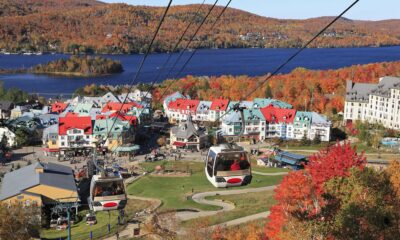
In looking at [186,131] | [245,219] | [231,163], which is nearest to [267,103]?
[186,131]

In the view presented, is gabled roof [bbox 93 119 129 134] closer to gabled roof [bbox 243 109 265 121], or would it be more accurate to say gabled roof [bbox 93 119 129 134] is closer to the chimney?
gabled roof [bbox 243 109 265 121]

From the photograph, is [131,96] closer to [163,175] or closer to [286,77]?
[286,77]

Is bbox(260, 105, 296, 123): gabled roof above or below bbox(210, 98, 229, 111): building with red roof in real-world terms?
below

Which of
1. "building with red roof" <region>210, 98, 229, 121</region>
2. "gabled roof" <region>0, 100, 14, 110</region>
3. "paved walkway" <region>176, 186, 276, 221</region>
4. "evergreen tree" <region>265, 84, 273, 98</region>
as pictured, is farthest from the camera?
"evergreen tree" <region>265, 84, 273, 98</region>

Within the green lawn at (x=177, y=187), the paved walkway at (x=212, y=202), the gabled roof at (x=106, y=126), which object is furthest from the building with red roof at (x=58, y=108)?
the paved walkway at (x=212, y=202)

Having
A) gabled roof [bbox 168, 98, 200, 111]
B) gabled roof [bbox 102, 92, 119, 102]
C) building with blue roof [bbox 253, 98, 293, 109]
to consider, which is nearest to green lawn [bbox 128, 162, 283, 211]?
gabled roof [bbox 168, 98, 200, 111]

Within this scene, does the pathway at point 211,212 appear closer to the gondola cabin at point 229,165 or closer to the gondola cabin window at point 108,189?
the gondola cabin window at point 108,189
